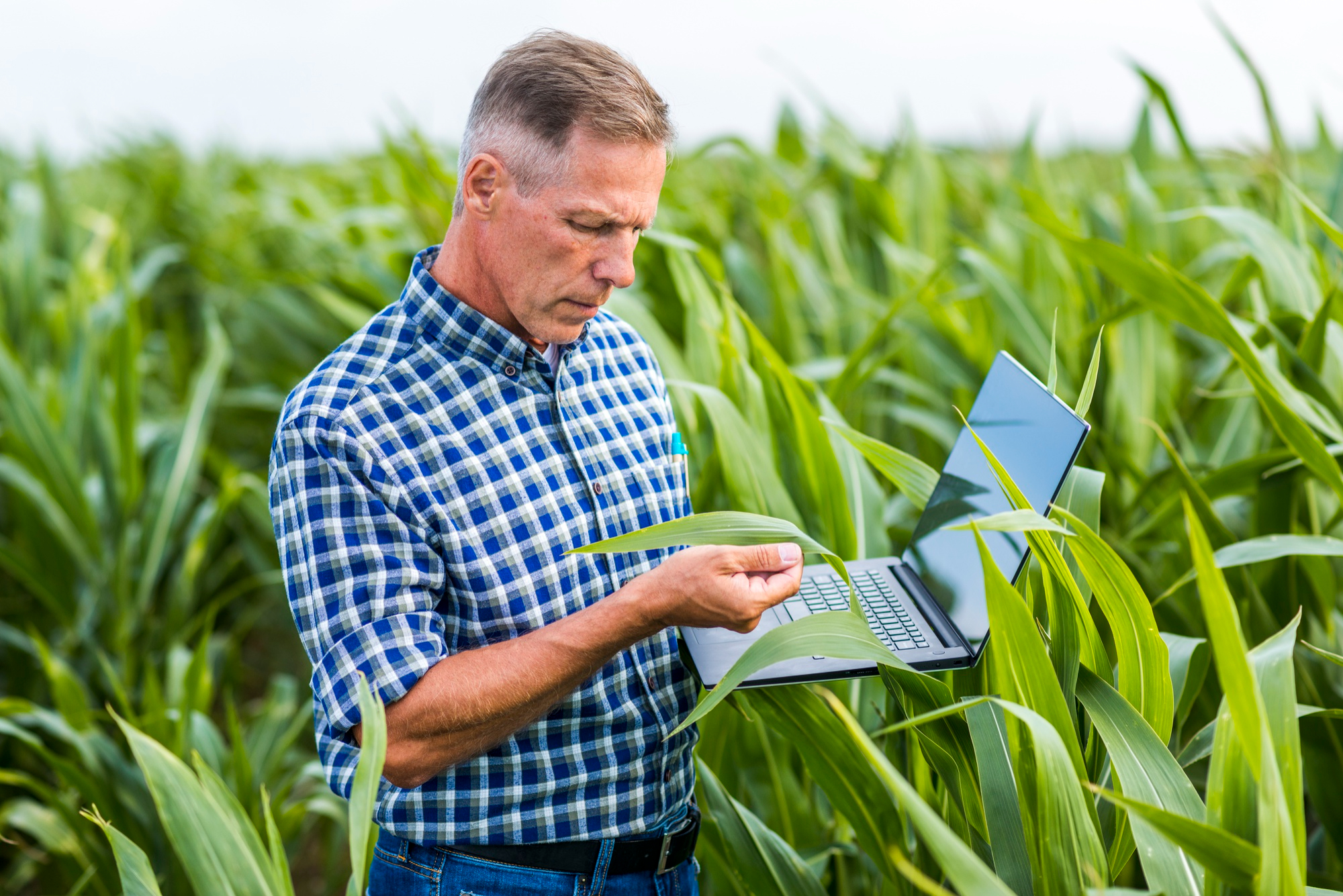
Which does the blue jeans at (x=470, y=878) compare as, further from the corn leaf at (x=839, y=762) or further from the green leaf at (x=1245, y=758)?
the green leaf at (x=1245, y=758)

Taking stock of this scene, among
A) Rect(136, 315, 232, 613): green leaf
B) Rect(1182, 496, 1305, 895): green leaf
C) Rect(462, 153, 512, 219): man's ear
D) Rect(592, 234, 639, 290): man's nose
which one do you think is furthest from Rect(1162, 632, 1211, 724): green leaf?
Rect(136, 315, 232, 613): green leaf

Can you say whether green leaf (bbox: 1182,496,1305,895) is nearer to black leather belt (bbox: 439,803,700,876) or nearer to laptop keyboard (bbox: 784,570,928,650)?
laptop keyboard (bbox: 784,570,928,650)

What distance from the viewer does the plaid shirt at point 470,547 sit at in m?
0.71

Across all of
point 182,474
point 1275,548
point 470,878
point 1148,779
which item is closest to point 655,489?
point 470,878

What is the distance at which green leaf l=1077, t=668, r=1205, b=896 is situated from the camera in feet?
1.86

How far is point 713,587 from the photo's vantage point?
669 mm

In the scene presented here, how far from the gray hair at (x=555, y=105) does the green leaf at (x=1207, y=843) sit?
1.74ft

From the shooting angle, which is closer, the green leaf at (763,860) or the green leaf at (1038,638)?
the green leaf at (1038,638)

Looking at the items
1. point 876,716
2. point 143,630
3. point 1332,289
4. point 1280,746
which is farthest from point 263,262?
point 1280,746

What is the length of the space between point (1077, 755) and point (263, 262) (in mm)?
2597

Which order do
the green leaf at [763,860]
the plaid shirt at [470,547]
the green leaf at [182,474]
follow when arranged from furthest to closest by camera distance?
the green leaf at [182,474]
the green leaf at [763,860]
the plaid shirt at [470,547]

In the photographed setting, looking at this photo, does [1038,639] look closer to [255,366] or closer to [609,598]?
[609,598]

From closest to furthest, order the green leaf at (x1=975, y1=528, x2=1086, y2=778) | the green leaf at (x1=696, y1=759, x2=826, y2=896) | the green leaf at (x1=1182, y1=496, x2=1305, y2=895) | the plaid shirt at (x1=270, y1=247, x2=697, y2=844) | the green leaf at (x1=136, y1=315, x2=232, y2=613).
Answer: the green leaf at (x1=1182, y1=496, x2=1305, y2=895) → the green leaf at (x1=975, y1=528, x2=1086, y2=778) → the plaid shirt at (x1=270, y1=247, x2=697, y2=844) → the green leaf at (x1=696, y1=759, x2=826, y2=896) → the green leaf at (x1=136, y1=315, x2=232, y2=613)

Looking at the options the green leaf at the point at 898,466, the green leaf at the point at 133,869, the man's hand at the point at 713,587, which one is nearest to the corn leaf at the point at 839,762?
the man's hand at the point at 713,587
